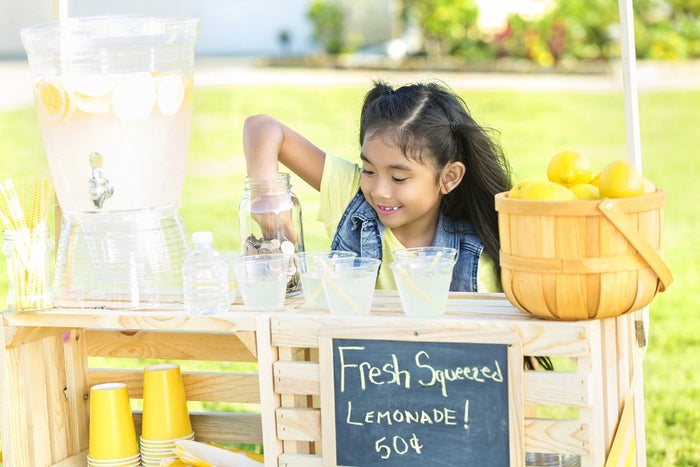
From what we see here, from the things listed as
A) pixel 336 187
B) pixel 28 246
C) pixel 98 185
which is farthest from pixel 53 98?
pixel 336 187

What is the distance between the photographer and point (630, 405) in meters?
2.11

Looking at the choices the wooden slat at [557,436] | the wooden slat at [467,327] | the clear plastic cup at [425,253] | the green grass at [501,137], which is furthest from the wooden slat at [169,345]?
the green grass at [501,137]

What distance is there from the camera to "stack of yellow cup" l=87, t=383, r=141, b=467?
84.4 inches

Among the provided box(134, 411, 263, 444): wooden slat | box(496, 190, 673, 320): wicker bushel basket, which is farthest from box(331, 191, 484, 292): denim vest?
box(496, 190, 673, 320): wicker bushel basket

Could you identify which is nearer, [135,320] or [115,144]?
[135,320]

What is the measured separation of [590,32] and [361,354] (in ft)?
27.3

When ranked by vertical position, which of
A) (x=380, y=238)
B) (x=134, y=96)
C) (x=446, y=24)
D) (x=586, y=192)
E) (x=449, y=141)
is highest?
(x=446, y=24)

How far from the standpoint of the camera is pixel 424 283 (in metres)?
1.80

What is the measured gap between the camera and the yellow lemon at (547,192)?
5.49 ft

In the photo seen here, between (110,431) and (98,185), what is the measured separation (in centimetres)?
51

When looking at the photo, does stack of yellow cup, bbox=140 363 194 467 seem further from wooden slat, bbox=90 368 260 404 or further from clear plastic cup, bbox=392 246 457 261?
clear plastic cup, bbox=392 246 457 261

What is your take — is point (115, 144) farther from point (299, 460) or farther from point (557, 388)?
point (557, 388)

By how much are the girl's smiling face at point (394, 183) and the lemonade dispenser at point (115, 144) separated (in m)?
0.41

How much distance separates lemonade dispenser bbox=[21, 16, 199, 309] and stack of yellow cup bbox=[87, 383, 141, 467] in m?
0.24
